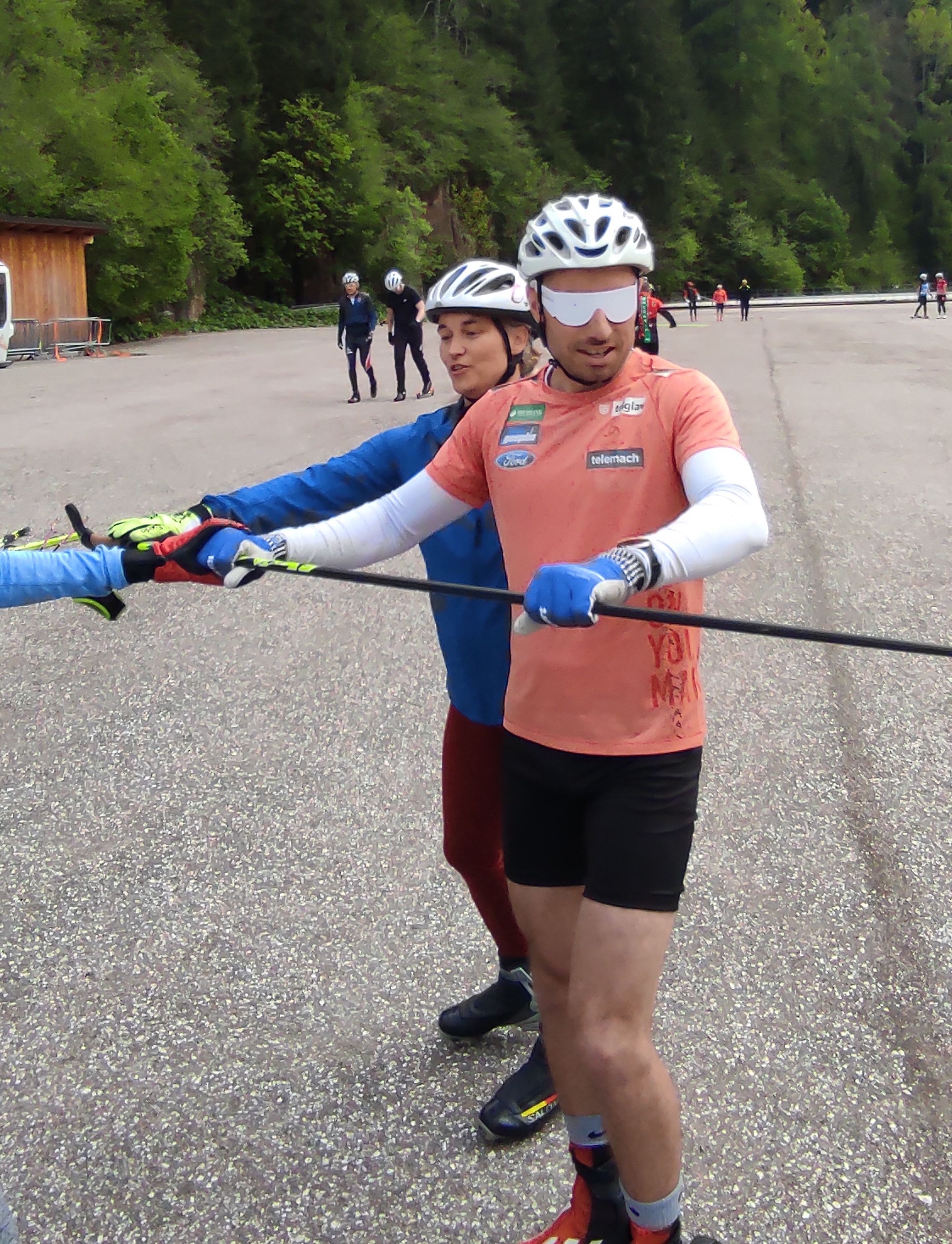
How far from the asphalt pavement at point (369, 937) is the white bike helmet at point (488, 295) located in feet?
6.21

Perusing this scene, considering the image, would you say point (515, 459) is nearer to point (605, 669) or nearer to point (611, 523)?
point (611, 523)

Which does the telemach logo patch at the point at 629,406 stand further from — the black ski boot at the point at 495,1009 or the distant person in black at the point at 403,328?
the distant person in black at the point at 403,328

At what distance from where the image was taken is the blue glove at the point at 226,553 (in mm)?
2602

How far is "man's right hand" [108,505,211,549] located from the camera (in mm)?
2721

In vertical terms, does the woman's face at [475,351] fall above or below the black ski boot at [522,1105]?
above

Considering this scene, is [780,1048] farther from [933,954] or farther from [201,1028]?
[201,1028]

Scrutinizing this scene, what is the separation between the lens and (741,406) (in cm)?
1612

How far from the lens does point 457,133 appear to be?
57219mm

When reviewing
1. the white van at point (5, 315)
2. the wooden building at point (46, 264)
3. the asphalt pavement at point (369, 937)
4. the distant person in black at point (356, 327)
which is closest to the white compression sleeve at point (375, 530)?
the asphalt pavement at point (369, 937)

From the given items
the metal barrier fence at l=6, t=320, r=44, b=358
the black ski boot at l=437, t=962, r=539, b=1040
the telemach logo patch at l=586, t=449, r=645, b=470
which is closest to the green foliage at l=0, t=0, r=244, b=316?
the metal barrier fence at l=6, t=320, r=44, b=358

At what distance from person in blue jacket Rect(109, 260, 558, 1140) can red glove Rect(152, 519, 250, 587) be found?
0.11 meters

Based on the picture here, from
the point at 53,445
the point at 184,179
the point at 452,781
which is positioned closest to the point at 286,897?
the point at 452,781

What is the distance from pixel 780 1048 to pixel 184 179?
35755 millimetres

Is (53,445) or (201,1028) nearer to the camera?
(201,1028)
